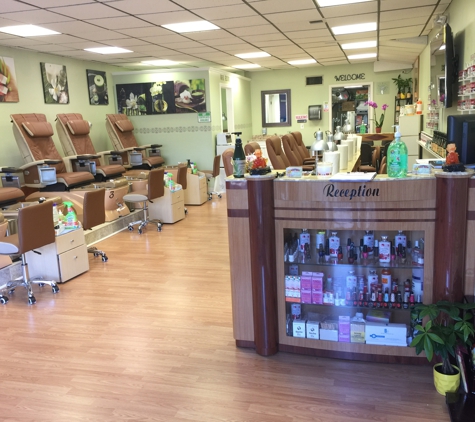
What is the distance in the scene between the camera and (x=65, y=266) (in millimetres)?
4535

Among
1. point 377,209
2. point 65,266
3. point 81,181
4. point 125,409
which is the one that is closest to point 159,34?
point 81,181

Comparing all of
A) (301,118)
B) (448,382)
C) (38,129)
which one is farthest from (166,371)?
(301,118)

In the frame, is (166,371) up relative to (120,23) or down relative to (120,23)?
down

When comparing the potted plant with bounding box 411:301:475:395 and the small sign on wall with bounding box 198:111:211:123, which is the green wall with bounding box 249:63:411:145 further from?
the potted plant with bounding box 411:301:475:395

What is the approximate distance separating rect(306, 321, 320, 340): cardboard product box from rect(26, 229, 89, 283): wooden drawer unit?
2.73 meters

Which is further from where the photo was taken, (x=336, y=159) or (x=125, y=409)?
(x=336, y=159)

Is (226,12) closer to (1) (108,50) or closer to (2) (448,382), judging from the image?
(1) (108,50)

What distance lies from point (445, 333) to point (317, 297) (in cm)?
79

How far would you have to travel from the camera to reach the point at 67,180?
6730mm

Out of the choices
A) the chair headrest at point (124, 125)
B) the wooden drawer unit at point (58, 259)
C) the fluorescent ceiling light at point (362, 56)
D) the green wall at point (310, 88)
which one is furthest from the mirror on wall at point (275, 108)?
the wooden drawer unit at point (58, 259)

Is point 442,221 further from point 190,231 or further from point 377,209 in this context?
point 190,231

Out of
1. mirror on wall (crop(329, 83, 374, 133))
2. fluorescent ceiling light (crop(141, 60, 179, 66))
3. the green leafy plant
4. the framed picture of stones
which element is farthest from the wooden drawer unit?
mirror on wall (crop(329, 83, 374, 133))

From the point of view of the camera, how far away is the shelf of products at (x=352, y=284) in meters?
2.74

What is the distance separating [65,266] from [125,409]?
2.42 m
